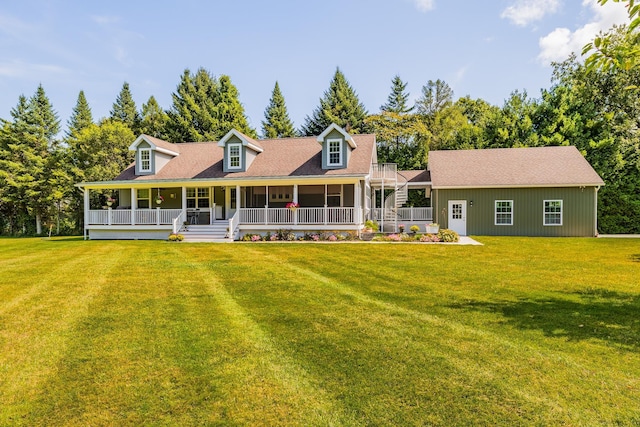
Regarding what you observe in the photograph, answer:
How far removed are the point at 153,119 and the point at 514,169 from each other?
123ft

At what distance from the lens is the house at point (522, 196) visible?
65.4 ft

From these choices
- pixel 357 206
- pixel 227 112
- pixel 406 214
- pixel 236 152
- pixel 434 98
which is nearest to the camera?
pixel 357 206

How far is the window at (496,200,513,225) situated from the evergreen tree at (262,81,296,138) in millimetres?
25791

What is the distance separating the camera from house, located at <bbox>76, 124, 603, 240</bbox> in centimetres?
1903

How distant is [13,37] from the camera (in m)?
12.9

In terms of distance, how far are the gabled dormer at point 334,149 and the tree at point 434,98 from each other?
2313 cm

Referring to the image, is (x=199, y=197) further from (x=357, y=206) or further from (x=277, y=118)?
(x=277, y=118)

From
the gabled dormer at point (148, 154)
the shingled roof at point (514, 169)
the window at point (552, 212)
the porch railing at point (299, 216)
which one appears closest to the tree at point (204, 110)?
the gabled dormer at point (148, 154)

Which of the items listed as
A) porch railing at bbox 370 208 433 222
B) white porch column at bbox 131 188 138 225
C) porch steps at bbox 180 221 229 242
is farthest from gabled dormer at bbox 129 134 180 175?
porch railing at bbox 370 208 433 222

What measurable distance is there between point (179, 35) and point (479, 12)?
1130 centimetres

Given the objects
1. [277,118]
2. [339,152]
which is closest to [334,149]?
[339,152]

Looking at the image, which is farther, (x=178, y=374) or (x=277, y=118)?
(x=277, y=118)

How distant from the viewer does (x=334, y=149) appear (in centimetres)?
2000

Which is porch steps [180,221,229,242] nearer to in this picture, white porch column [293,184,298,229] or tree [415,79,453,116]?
white porch column [293,184,298,229]
